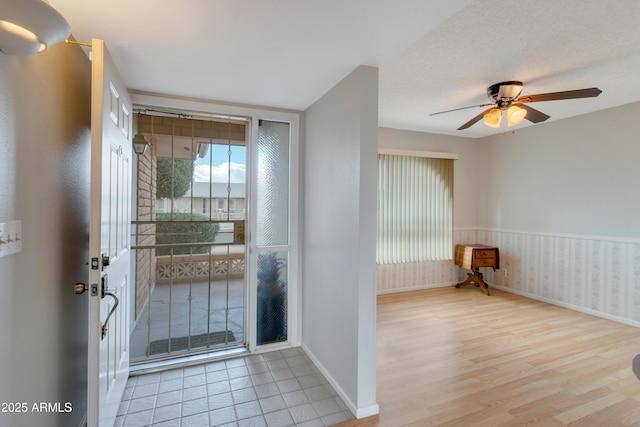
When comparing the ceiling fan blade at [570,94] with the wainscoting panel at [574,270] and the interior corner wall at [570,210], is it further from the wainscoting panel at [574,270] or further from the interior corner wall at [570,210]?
the wainscoting panel at [574,270]

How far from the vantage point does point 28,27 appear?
959 millimetres

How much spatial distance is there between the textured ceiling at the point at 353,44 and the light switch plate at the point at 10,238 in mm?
988

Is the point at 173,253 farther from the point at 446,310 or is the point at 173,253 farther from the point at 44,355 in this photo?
the point at 446,310

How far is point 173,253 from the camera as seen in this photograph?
2.91m

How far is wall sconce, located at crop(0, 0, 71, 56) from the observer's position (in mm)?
916

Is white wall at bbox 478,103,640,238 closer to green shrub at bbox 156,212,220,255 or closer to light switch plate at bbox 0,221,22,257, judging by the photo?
green shrub at bbox 156,212,220,255

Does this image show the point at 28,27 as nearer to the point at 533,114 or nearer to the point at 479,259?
the point at 533,114

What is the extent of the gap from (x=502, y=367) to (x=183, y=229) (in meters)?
2.97

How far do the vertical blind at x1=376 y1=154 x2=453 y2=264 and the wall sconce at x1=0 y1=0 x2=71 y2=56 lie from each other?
12.3ft

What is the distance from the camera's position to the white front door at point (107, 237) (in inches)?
54.8

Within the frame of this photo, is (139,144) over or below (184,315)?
over

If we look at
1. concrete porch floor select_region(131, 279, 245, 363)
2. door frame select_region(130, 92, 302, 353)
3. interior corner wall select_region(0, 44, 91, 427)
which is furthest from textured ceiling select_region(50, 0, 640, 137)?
concrete porch floor select_region(131, 279, 245, 363)

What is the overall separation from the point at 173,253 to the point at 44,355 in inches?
62.4

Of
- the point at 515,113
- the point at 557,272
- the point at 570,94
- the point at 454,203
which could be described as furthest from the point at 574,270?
the point at 570,94
